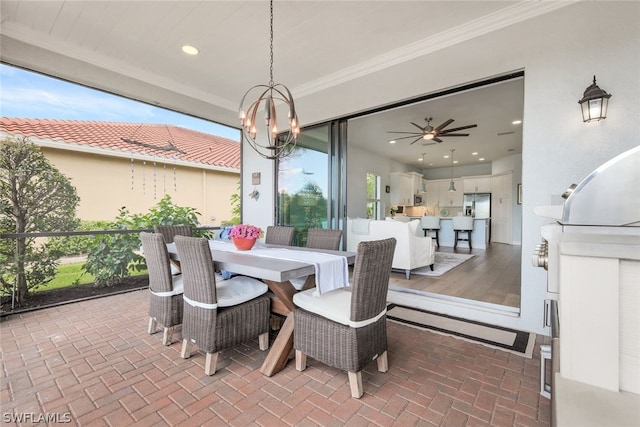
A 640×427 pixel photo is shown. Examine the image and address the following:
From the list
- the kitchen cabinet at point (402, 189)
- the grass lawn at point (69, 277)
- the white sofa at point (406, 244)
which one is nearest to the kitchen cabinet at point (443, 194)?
the kitchen cabinet at point (402, 189)

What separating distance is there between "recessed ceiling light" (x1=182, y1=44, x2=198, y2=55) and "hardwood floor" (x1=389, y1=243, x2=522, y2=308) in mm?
3921

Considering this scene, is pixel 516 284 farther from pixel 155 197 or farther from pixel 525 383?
pixel 155 197

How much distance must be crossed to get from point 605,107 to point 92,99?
5.54 meters

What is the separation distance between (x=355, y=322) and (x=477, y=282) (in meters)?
3.16

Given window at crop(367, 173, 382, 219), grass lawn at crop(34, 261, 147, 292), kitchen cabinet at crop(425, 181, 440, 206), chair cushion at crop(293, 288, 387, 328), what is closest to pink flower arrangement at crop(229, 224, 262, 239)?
chair cushion at crop(293, 288, 387, 328)

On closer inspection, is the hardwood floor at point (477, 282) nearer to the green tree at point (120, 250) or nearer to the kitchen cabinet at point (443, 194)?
the green tree at point (120, 250)

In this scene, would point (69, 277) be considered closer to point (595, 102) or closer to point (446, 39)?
point (446, 39)

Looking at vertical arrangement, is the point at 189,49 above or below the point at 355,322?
above

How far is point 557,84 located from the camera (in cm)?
241

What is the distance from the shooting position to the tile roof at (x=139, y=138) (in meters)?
3.38

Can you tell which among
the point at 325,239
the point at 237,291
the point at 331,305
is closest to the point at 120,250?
the point at 237,291

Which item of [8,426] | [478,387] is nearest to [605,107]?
[478,387]

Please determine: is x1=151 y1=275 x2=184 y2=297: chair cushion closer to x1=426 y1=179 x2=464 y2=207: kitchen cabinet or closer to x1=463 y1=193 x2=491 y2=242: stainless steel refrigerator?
x1=463 y1=193 x2=491 y2=242: stainless steel refrigerator

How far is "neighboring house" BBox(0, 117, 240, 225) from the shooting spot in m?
3.54
